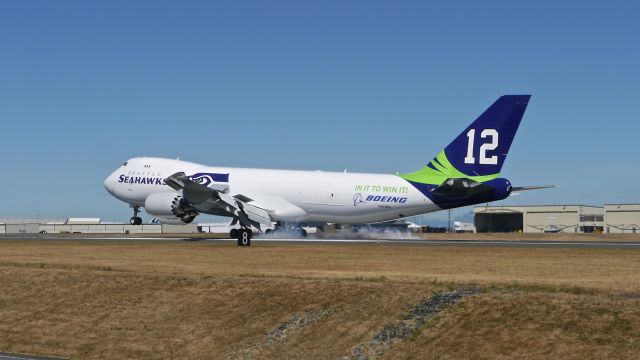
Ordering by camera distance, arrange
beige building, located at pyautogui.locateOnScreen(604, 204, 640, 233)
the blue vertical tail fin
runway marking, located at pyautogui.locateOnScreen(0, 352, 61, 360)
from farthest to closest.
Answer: beige building, located at pyautogui.locateOnScreen(604, 204, 640, 233) < the blue vertical tail fin < runway marking, located at pyautogui.locateOnScreen(0, 352, 61, 360)

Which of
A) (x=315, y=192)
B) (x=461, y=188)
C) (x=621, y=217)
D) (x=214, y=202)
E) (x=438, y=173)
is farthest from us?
(x=621, y=217)

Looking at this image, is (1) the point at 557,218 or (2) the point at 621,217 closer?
(2) the point at 621,217

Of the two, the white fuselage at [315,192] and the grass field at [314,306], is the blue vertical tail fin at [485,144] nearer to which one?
the white fuselage at [315,192]

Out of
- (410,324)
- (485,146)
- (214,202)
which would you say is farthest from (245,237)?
(410,324)

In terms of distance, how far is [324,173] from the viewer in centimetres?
6806

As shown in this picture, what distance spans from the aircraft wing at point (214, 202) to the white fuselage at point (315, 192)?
519 cm

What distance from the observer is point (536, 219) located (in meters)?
142

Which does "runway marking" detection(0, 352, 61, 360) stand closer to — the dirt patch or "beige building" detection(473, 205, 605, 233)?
the dirt patch

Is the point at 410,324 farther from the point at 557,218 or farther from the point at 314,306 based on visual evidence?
the point at 557,218

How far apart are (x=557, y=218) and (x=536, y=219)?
13.0 ft

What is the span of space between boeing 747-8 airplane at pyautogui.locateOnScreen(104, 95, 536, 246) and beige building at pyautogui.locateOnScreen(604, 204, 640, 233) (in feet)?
247

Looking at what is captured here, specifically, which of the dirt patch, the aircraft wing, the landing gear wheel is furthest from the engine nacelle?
the dirt patch

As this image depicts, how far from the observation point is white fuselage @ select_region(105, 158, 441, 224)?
64.4 m

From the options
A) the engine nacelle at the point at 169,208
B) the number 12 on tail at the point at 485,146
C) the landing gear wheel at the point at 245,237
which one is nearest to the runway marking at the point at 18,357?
the landing gear wheel at the point at 245,237
